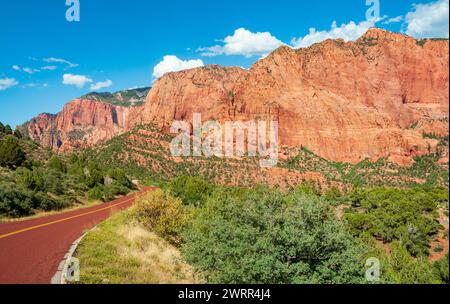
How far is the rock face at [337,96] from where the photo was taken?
461 ft

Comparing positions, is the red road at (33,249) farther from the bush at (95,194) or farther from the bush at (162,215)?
the bush at (95,194)

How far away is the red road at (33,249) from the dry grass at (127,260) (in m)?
0.84

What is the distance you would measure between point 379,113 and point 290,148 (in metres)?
44.5

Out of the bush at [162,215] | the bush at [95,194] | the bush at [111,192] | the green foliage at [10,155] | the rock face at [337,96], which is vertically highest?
Result: the rock face at [337,96]

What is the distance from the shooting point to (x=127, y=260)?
10.9 m

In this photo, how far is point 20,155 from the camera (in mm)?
40281

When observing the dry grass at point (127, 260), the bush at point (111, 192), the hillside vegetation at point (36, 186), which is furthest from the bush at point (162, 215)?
the bush at point (111, 192)

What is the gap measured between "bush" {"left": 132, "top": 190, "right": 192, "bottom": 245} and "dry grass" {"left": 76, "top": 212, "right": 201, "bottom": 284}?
1871 millimetres

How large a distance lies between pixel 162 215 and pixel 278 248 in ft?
32.7

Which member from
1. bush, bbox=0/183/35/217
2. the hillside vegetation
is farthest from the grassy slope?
bush, bbox=0/183/35/217

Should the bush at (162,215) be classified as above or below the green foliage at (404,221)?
above

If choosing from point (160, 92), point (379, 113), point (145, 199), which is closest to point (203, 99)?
point (160, 92)

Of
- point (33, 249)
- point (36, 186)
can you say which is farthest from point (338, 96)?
point (33, 249)

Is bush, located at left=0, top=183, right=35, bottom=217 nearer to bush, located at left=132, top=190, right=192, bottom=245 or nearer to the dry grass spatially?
bush, located at left=132, top=190, right=192, bottom=245
